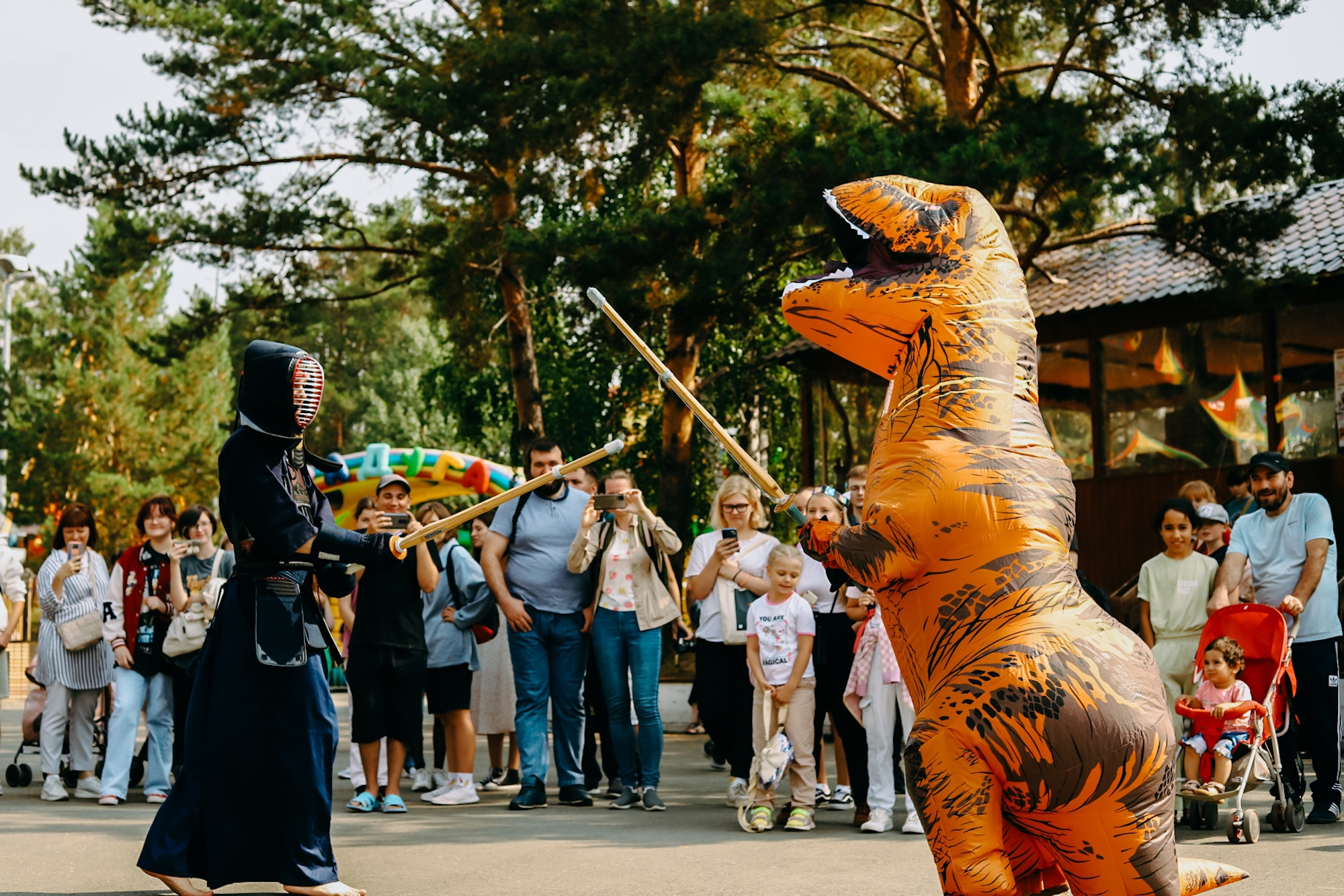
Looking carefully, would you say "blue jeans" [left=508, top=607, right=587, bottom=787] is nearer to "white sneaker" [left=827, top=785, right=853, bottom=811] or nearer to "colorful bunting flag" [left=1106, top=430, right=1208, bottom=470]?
"white sneaker" [left=827, top=785, right=853, bottom=811]

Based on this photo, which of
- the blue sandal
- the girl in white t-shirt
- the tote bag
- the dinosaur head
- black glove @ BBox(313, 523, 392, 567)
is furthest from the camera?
the tote bag

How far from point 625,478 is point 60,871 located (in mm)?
4175

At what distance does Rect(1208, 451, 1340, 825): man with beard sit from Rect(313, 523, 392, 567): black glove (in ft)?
16.3

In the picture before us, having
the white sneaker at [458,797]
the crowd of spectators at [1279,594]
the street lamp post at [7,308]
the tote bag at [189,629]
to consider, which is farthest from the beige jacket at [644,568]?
the street lamp post at [7,308]

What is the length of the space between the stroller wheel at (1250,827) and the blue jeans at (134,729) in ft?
20.3

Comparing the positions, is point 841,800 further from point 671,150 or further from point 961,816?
point 671,150

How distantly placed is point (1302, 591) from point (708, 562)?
337cm

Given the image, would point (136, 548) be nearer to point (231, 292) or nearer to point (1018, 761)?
point (1018, 761)

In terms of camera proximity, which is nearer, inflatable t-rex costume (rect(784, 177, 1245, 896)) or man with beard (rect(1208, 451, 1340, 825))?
inflatable t-rex costume (rect(784, 177, 1245, 896))

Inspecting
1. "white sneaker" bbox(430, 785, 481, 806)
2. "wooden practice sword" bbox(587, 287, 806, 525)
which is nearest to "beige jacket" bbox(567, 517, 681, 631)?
"white sneaker" bbox(430, 785, 481, 806)

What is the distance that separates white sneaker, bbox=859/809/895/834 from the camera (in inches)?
298

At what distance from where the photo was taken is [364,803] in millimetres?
8477

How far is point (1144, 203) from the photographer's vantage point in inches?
540

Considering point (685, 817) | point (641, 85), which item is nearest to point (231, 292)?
point (641, 85)
